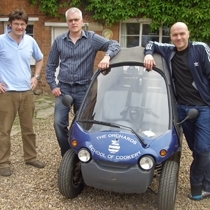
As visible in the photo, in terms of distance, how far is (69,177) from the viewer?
362 centimetres

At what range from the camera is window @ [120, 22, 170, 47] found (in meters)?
9.27

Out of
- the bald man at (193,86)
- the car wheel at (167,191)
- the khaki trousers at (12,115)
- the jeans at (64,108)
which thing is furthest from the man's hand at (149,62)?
the khaki trousers at (12,115)

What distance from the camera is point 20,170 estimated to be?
4559mm

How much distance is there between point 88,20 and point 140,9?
1.51 metres

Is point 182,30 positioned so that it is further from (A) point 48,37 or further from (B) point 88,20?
(A) point 48,37

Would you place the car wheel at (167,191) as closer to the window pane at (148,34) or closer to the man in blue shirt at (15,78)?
the man in blue shirt at (15,78)

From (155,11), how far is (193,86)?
5422 millimetres

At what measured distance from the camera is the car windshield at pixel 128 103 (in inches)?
140

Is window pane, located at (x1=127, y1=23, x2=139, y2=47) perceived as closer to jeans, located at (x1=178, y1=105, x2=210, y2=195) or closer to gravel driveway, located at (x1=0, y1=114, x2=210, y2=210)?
gravel driveway, located at (x1=0, y1=114, x2=210, y2=210)

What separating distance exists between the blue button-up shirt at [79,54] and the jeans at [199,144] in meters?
1.17

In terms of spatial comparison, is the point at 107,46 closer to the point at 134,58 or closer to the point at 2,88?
the point at 134,58

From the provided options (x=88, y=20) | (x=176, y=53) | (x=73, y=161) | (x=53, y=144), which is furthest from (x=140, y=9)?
(x=73, y=161)

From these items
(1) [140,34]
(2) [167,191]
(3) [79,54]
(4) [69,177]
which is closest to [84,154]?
(4) [69,177]

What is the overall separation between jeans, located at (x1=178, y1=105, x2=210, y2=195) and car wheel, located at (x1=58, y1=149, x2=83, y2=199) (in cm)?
125
